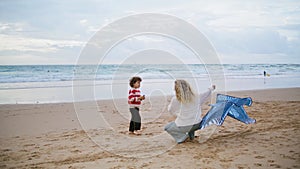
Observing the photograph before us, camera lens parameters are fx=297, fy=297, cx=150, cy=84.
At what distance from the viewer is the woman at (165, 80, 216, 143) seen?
6.03 metres

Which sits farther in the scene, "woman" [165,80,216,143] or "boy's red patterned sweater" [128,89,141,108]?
"boy's red patterned sweater" [128,89,141,108]

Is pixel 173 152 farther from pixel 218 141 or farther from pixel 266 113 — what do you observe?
Result: pixel 266 113

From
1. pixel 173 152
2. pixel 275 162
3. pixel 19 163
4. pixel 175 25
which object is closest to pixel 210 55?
pixel 175 25

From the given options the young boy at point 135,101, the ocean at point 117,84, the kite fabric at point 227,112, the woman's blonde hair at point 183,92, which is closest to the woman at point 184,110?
the woman's blonde hair at point 183,92

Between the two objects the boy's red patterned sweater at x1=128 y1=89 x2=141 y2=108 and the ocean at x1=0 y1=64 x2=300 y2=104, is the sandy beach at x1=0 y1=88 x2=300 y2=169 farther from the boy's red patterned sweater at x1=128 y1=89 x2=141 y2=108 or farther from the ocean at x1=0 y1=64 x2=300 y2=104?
the ocean at x1=0 y1=64 x2=300 y2=104

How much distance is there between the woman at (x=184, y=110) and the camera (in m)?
Result: 6.03

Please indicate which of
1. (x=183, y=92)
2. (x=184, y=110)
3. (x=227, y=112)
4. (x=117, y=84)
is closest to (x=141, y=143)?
(x=184, y=110)

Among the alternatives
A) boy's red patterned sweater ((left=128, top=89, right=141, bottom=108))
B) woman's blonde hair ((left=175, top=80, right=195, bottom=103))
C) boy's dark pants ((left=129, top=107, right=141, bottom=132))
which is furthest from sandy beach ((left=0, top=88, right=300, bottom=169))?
woman's blonde hair ((left=175, top=80, right=195, bottom=103))

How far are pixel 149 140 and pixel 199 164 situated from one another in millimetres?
1938

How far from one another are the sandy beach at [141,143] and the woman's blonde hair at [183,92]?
937 mm

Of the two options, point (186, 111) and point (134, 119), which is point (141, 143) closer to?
point (134, 119)

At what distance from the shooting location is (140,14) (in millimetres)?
Answer: 7191

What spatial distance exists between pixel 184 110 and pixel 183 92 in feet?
1.27

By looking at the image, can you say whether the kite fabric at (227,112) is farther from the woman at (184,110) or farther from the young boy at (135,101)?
the young boy at (135,101)
